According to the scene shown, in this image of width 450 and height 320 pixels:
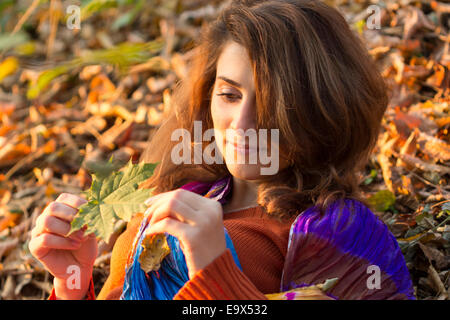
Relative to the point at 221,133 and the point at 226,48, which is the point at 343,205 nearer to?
the point at 221,133

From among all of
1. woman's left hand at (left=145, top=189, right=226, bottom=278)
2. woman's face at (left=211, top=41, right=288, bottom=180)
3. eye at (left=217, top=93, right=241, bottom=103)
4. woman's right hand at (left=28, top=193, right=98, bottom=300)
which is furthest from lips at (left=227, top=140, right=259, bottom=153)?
woman's right hand at (left=28, top=193, right=98, bottom=300)

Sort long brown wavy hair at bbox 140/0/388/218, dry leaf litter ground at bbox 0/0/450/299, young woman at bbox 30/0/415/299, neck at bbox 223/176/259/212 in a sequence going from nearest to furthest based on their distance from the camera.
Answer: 1. young woman at bbox 30/0/415/299
2. long brown wavy hair at bbox 140/0/388/218
3. neck at bbox 223/176/259/212
4. dry leaf litter ground at bbox 0/0/450/299

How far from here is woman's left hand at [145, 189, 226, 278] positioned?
917mm

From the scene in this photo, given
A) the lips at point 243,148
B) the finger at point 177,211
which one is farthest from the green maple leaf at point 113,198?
the lips at point 243,148

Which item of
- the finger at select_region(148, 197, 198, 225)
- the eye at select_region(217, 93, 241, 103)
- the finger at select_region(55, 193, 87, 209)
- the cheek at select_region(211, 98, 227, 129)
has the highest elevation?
the eye at select_region(217, 93, 241, 103)

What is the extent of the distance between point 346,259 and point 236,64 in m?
0.50

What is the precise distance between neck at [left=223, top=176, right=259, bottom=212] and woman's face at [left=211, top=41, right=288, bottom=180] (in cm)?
12

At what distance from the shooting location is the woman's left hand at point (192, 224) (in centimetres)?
92

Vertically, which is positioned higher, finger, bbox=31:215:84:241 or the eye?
the eye

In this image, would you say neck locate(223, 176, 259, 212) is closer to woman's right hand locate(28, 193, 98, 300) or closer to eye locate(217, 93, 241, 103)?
eye locate(217, 93, 241, 103)

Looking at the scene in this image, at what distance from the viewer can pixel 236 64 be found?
3.92 feet

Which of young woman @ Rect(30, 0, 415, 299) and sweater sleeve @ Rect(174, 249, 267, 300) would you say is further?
young woman @ Rect(30, 0, 415, 299)

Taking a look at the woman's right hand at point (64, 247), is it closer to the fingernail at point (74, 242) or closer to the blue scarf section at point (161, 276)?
the fingernail at point (74, 242)
